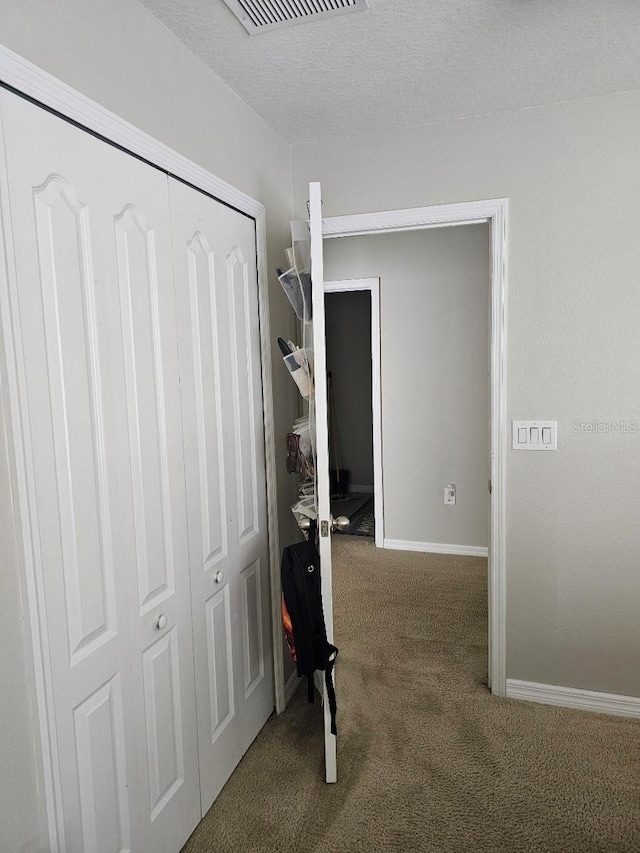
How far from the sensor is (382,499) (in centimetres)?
450

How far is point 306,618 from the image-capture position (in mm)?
2018

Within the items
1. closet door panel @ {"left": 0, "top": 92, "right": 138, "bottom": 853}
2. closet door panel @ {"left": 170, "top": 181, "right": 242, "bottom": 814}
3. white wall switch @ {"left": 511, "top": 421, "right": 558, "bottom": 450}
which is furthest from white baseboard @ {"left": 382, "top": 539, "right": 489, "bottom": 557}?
closet door panel @ {"left": 0, "top": 92, "right": 138, "bottom": 853}

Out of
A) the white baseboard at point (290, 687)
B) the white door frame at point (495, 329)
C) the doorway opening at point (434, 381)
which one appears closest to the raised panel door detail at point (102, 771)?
the white baseboard at point (290, 687)

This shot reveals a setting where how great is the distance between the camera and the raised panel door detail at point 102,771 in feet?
4.45

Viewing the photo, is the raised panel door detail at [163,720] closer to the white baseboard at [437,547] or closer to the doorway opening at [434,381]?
the doorway opening at [434,381]

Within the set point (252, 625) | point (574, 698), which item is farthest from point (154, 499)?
point (574, 698)

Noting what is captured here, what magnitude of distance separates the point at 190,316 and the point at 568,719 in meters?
2.18

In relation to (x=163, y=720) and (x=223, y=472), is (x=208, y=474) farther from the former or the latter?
(x=163, y=720)

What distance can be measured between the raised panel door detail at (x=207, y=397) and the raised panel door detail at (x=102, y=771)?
553 mm

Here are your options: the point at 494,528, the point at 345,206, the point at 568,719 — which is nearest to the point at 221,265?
the point at 345,206

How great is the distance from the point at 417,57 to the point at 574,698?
253 cm

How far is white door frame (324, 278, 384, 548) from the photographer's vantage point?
4270mm

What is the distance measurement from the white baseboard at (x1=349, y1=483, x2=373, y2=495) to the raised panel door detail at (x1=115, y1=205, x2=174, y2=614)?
4745 millimetres

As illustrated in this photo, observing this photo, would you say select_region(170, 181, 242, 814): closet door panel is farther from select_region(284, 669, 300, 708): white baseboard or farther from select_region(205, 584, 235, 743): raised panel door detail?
select_region(284, 669, 300, 708): white baseboard
